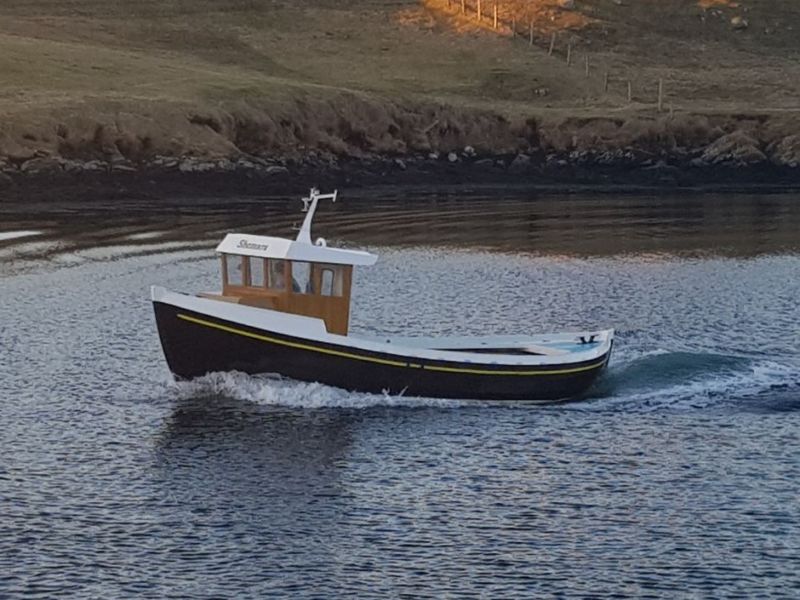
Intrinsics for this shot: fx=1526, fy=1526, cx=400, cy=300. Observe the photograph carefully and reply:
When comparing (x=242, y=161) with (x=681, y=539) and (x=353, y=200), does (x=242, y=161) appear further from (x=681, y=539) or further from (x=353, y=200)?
(x=681, y=539)

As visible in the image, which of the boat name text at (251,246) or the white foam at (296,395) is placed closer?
the white foam at (296,395)

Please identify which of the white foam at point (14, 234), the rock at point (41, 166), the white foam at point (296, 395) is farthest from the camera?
the rock at point (41, 166)

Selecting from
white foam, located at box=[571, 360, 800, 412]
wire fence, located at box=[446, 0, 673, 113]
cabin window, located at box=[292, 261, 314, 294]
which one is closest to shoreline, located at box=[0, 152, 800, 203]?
wire fence, located at box=[446, 0, 673, 113]

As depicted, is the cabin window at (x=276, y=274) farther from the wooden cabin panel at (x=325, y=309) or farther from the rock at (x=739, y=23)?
the rock at (x=739, y=23)

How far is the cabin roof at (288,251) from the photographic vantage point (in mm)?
38906

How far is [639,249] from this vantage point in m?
71.4

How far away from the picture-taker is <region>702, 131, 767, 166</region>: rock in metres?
105

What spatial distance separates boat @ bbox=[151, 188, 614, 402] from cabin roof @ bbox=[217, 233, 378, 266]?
26 millimetres

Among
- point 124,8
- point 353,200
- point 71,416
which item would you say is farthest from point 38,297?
point 124,8

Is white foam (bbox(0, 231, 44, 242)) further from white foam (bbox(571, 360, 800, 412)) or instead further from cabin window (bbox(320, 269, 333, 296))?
white foam (bbox(571, 360, 800, 412))

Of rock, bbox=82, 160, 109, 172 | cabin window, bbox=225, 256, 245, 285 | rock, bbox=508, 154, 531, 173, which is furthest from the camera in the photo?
rock, bbox=508, 154, 531, 173

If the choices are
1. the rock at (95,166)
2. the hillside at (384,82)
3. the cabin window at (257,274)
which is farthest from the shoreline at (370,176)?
the cabin window at (257,274)

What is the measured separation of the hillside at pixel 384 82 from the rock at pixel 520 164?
0.67 m

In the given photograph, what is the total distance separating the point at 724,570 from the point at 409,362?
12659 millimetres
